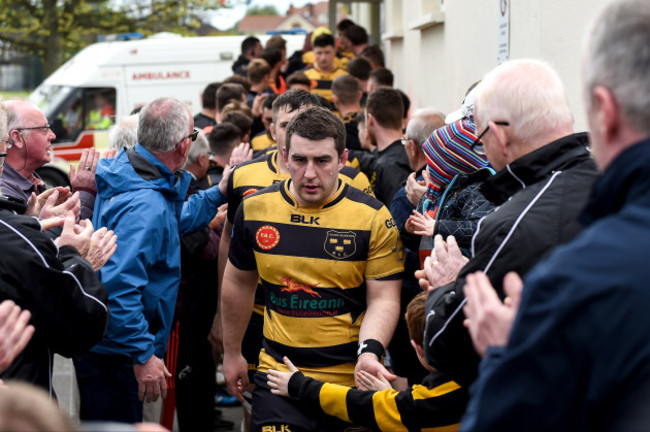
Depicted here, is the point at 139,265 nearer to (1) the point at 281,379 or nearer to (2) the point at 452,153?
(1) the point at 281,379

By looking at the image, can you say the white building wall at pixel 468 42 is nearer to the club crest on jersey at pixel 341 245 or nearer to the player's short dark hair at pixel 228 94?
the club crest on jersey at pixel 341 245

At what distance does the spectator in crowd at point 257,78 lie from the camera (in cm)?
1116

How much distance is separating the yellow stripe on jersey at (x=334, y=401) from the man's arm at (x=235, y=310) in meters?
0.93

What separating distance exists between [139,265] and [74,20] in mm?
22597

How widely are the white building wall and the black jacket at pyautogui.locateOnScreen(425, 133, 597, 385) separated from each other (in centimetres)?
226

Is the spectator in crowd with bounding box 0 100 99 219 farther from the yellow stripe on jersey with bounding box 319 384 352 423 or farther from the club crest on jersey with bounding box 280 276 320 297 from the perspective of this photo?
the yellow stripe on jersey with bounding box 319 384 352 423

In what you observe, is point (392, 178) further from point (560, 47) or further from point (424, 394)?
point (424, 394)

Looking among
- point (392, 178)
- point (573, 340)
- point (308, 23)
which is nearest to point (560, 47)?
point (392, 178)

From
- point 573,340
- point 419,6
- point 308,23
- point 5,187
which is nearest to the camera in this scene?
point 573,340

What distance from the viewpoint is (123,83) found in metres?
15.8

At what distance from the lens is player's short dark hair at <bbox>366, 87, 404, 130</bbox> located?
6.68 meters

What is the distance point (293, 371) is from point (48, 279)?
1338 mm

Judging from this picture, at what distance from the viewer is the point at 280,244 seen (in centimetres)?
436

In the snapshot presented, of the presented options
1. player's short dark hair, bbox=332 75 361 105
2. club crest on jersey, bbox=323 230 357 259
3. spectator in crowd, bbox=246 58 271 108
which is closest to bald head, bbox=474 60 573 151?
club crest on jersey, bbox=323 230 357 259
